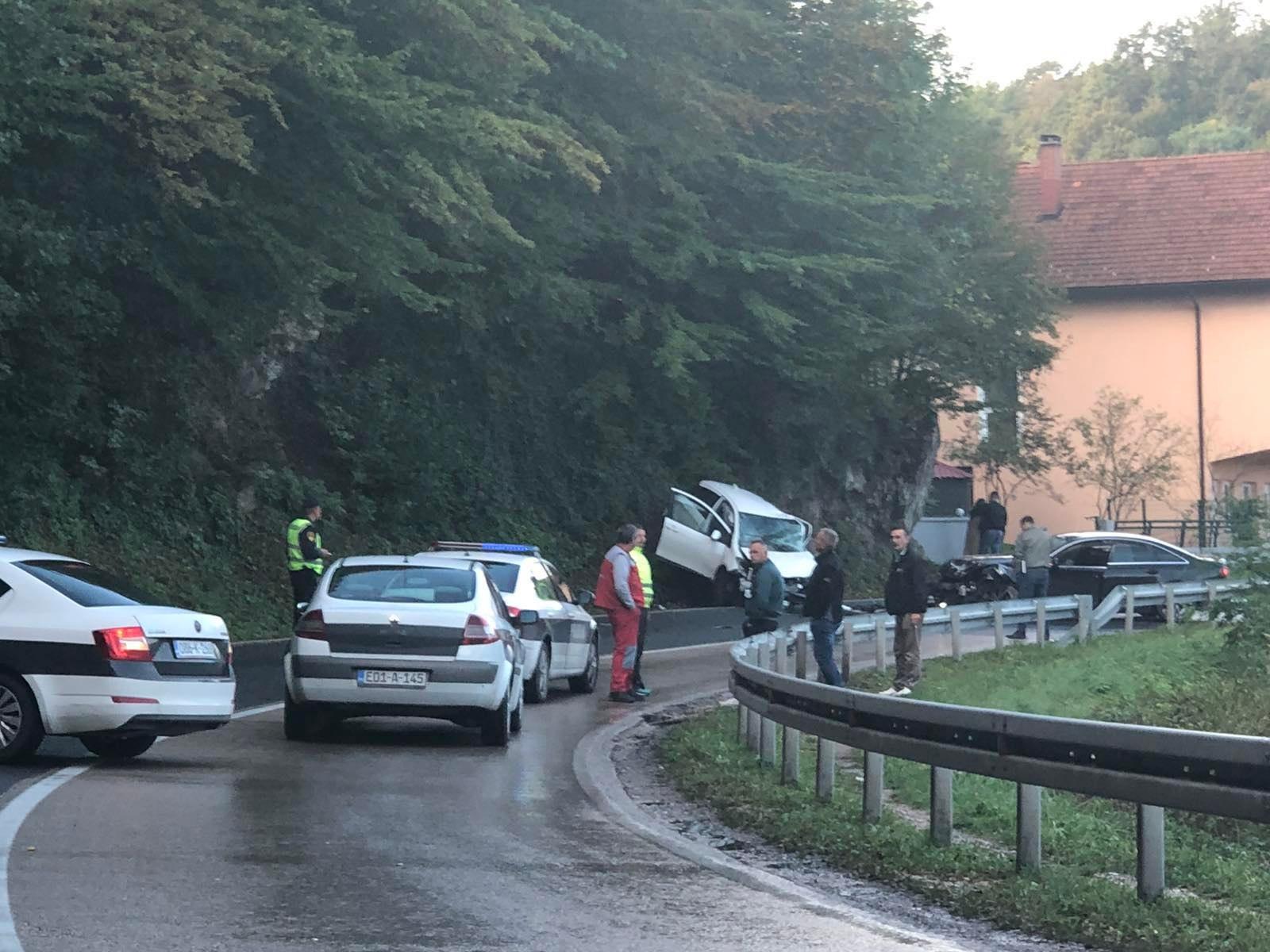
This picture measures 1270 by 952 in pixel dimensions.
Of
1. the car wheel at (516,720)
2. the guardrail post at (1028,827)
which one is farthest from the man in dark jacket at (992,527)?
the guardrail post at (1028,827)

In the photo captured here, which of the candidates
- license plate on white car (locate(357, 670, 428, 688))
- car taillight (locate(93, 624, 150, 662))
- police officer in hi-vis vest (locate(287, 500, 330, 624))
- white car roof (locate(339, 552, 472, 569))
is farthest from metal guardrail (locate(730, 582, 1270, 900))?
police officer in hi-vis vest (locate(287, 500, 330, 624))

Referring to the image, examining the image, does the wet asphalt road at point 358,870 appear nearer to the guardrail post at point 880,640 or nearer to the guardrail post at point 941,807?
the guardrail post at point 941,807

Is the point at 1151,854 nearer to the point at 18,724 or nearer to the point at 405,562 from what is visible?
the point at 18,724

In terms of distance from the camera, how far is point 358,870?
9.12 metres

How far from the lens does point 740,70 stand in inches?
1503

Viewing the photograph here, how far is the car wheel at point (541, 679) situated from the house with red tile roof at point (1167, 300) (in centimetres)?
4265

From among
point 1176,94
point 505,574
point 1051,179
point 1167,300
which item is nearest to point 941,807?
point 505,574

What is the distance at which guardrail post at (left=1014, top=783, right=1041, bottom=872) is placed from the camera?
9.09 meters

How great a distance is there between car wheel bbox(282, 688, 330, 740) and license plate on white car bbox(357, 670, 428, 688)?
485 mm

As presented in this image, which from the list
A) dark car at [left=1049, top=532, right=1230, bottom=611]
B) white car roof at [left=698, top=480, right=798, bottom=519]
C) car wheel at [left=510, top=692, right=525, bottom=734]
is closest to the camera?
car wheel at [left=510, top=692, right=525, bottom=734]

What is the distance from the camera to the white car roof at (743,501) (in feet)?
124

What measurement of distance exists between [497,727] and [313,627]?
1.64 meters

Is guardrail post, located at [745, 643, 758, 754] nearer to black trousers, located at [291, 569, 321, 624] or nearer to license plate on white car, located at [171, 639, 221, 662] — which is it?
license plate on white car, located at [171, 639, 221, 662]

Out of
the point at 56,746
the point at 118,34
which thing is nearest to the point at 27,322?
the point at 118,34
